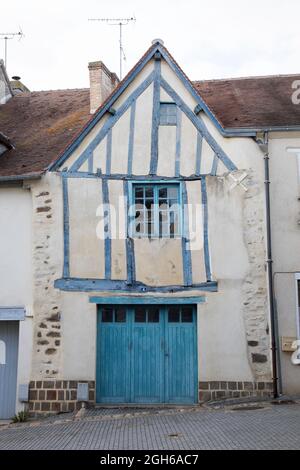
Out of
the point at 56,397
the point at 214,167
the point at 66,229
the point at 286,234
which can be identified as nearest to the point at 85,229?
the point at 66,229

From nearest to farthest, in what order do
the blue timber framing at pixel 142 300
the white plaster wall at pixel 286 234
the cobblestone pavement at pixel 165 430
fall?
the cobblestone pavement at pixel 165 430
the white plaster wall at pixel 286 234
the blue timber framing at pixel 142 300

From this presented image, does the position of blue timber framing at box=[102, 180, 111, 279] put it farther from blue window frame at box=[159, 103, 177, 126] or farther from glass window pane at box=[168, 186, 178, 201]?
blue window frame at box=[159, 103, 177, 126]

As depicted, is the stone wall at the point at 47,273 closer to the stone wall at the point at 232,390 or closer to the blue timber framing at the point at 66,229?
the blue timber framing at the point at 66,229

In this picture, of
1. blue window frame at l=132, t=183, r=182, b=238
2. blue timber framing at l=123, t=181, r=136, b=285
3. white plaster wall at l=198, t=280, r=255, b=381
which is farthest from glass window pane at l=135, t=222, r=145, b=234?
white plaster wall at l=198, t=280, r=255, b=381

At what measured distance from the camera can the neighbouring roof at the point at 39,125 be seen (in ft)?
35.7

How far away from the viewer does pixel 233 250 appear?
32.7ft

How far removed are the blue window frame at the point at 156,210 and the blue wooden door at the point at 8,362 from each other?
3077mm

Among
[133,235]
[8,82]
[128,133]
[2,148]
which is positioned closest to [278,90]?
[128,133]

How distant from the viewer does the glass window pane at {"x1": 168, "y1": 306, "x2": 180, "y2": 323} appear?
1008cm

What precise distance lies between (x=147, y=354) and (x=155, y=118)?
4589 mm

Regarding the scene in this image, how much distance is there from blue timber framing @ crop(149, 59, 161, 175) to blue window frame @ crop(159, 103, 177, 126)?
0.10 metres

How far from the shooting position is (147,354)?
32.5 ft

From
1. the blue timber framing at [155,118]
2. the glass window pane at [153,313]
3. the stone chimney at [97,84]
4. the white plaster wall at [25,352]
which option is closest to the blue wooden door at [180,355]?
the glass window pane at [153,313]

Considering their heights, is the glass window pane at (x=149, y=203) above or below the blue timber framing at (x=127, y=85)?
below
